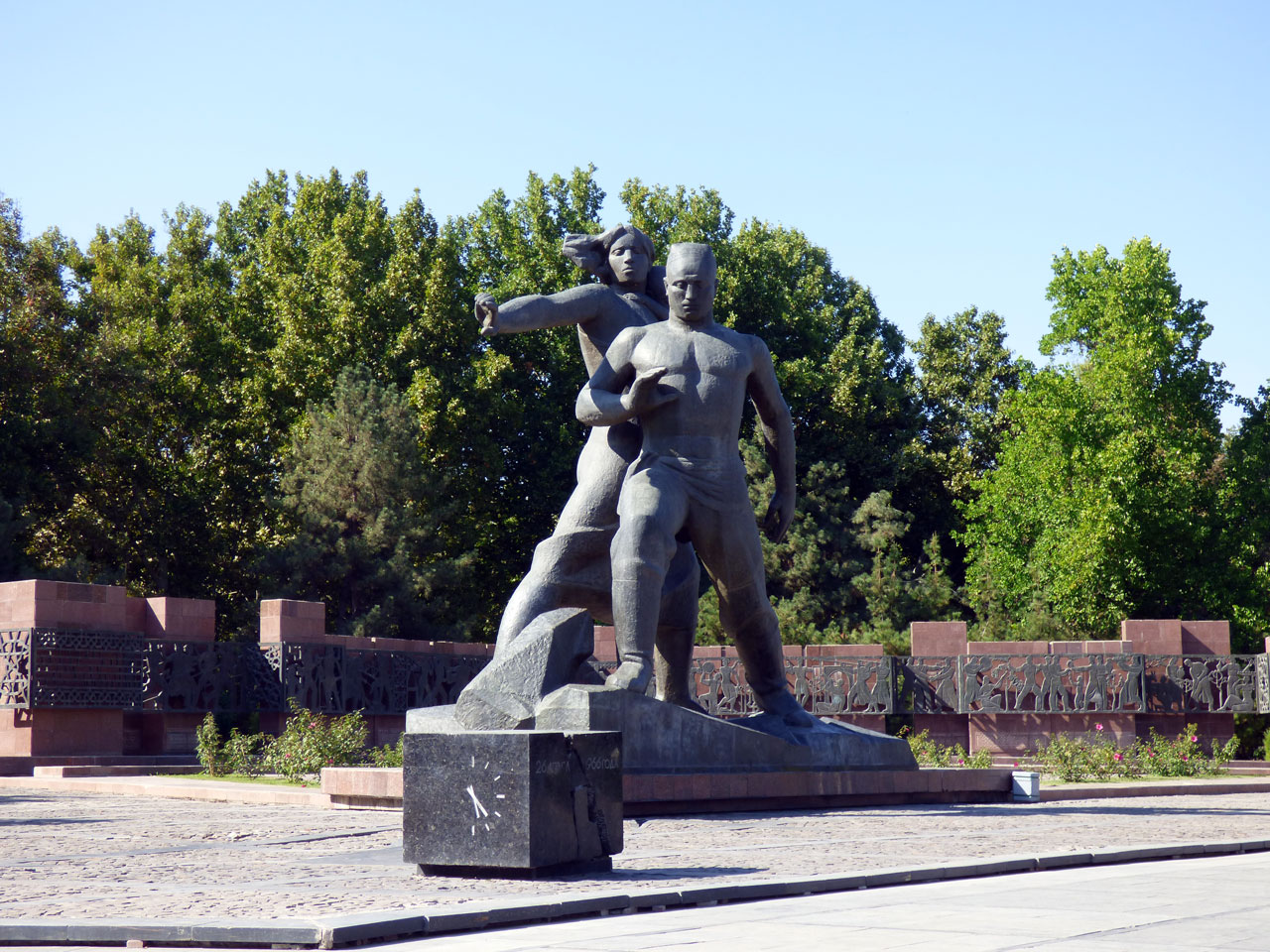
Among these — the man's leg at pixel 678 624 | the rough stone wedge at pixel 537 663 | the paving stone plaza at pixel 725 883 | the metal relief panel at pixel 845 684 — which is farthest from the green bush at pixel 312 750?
the metal relief panel at pixel 845 684

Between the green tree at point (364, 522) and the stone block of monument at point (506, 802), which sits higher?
the green tree at point (364, 522)

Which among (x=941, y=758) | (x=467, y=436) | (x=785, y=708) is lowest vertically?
(x=941, y=758)

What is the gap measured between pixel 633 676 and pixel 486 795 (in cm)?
306

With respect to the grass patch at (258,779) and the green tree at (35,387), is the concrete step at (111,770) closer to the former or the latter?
the grass patch at (258,779)

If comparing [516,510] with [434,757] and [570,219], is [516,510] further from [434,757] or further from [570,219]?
[434,757]

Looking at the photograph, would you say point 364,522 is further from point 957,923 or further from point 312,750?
point 957,923

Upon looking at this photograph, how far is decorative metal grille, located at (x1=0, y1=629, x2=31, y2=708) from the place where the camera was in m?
18.2

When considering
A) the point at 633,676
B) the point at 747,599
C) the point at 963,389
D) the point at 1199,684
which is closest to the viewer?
the point at 633,676

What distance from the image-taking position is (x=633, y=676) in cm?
944

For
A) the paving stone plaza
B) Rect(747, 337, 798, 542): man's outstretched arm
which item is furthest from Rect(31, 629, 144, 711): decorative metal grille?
Rect(747, 337, 798, 542): man's outstretched arm

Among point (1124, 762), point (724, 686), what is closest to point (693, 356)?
point (1124, 762)

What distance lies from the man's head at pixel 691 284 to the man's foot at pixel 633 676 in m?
2.35

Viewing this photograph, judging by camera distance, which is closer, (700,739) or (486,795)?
(486,795)

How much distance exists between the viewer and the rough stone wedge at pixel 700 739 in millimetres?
8984
